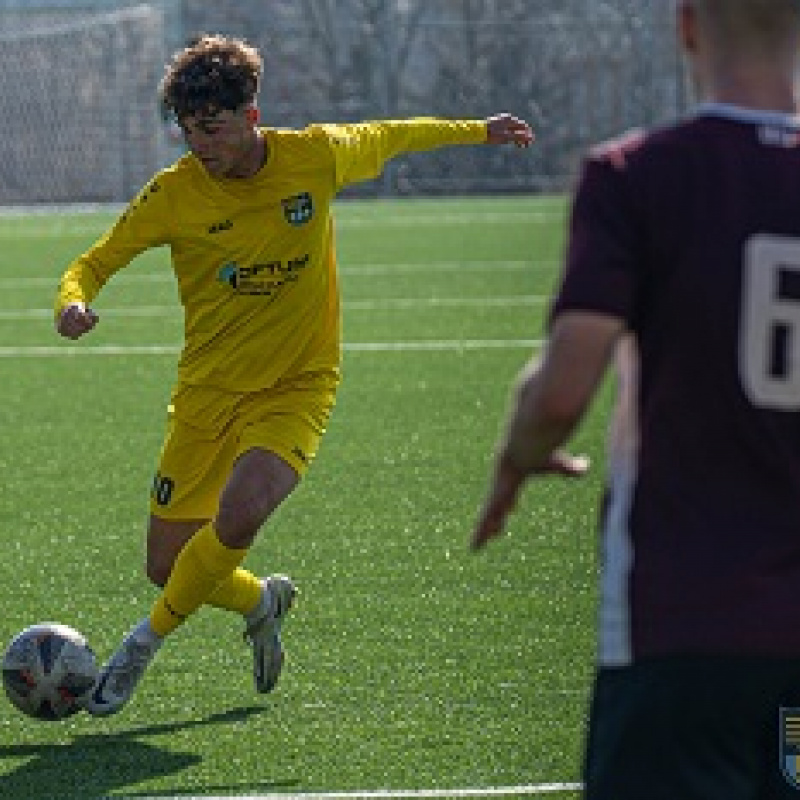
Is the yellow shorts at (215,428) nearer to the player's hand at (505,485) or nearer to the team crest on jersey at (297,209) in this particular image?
the team crest on jersey at (297,209)

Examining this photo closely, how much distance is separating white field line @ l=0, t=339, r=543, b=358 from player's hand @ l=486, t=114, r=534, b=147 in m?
8.18

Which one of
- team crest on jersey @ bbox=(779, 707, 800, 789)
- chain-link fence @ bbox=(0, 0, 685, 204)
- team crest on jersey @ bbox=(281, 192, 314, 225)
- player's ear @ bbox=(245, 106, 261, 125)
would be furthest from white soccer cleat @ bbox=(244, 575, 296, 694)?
chain-link fence @ bbox=(0, 0, 685, 204)

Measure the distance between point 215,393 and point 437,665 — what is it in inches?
39.2

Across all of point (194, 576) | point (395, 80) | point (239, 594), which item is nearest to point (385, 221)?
point (395, 80)

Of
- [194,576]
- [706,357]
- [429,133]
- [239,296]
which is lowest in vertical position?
[194,576]

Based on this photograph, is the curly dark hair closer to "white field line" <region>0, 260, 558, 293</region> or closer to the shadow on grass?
the shadow on grass

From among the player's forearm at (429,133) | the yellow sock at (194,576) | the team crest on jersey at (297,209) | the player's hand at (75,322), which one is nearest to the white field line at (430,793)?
the yellow sock at (194,576)

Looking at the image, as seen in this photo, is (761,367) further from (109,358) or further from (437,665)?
(109,358)

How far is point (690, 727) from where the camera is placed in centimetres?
342

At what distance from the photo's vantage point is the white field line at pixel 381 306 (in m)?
18.6

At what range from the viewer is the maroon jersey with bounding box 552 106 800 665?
3.39m

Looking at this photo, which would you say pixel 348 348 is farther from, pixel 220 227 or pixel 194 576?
pixel 194 576

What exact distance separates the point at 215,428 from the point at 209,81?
100 centimetres

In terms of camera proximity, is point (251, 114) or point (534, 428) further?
point (251, 114)
